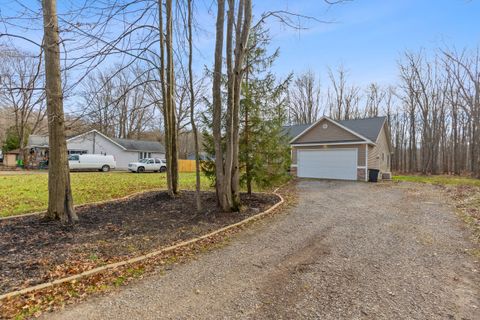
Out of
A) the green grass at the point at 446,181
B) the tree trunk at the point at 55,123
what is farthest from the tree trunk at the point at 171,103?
the green grass at the point at 446,181

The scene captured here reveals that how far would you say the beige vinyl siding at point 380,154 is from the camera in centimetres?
1756

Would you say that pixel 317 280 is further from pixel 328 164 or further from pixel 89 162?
pixel 89 162

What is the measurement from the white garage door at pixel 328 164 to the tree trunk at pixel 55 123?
15.3 metres

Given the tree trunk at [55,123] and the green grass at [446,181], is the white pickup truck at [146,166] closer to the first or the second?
the tree trunk at [55,123]

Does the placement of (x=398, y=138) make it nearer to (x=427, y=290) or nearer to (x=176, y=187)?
(x=176, y=187)

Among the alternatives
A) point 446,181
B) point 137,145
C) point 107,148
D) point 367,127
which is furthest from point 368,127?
point 107,148

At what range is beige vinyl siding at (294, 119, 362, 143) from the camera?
17.5 meters

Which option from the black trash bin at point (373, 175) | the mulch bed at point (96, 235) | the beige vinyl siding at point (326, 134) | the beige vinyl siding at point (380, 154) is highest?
the beige vinyl siding at point (326, 134)

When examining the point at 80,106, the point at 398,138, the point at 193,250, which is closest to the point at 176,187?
the point at 80,106

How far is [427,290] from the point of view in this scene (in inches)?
132

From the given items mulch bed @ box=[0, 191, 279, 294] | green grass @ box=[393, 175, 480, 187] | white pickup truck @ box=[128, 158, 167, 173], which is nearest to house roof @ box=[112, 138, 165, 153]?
white pickup truck @ box=[128, 158, 167, 173]

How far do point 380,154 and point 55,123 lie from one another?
1969cm

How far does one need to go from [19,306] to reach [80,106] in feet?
15.2

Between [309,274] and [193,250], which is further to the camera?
[193,250]
